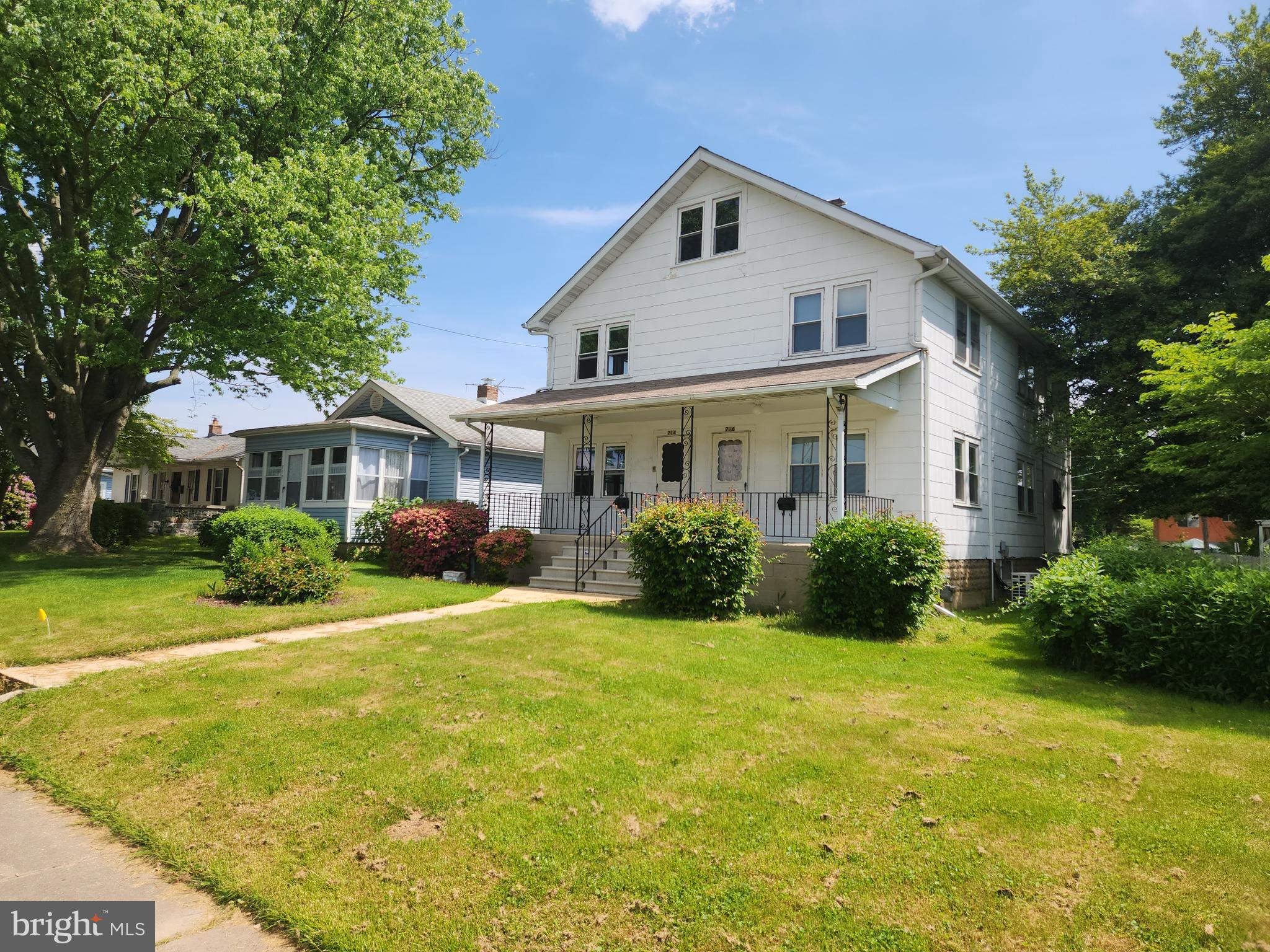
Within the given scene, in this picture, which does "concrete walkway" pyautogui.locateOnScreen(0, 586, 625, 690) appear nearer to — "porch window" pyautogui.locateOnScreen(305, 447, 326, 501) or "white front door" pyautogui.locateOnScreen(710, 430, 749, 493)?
"white front door" pyautogui.locateOnScreen(710, 430, 749, 493)

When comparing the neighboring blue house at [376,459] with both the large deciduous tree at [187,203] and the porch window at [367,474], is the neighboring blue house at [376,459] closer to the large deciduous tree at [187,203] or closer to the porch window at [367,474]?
the porch window at [367,474]

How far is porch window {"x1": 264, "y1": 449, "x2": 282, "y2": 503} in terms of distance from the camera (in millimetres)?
23375

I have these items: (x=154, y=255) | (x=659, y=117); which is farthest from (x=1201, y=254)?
(x=154, y=255)

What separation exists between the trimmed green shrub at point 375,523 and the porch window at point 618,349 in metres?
6.98

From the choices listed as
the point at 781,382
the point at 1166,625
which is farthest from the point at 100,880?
the point at 781,382

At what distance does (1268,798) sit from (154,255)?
18.3m

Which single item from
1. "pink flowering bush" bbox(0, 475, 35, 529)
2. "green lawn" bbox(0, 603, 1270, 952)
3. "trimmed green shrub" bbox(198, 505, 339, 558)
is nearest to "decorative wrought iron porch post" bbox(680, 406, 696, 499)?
"trimmed green shrub" bbox(198, 505, 339, 558)

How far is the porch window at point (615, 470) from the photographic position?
1641cm

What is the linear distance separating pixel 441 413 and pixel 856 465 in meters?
15.7

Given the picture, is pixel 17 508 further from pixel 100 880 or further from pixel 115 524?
pixel 100 880

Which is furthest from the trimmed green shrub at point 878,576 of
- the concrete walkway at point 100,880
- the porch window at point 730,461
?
the concrete walkway at point 100,880

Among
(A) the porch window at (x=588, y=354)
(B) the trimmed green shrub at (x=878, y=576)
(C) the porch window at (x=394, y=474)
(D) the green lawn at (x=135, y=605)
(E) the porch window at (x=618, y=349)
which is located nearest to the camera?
(D) the green lawn at (x=135, y=605)

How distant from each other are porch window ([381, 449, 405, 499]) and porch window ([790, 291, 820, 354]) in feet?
44.4

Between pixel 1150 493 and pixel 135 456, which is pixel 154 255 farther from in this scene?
pixel 1150 493
